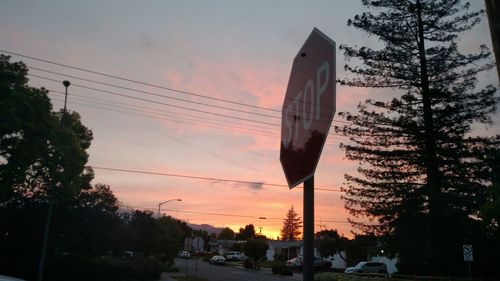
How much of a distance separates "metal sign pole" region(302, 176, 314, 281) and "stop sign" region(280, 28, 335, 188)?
0.23ft

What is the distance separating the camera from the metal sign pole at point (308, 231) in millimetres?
2559

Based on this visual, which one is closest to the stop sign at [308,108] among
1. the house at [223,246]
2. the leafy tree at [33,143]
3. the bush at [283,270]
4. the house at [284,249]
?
the leafy tree at [33,143]

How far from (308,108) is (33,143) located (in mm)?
27691

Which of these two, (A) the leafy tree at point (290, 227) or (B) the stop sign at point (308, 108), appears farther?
(A) the leafy tree at point (290, 227)

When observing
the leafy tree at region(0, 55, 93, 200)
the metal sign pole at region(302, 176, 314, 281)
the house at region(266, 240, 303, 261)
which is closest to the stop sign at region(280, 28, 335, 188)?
the metal sign pole at region(302, 176, 314, 281)

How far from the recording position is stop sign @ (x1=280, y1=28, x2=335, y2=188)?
8.44 ft

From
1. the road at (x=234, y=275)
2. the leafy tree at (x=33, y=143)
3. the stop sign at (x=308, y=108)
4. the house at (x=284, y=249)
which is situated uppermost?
the leafy tree at (x=33, y=143)

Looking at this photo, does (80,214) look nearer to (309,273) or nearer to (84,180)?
(84,180)

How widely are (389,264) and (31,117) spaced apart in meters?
54.0

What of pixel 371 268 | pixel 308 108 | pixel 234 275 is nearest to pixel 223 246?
pixel 371 268

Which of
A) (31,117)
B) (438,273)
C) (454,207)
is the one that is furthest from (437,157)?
(31,117)

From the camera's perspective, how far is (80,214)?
35.4 meters

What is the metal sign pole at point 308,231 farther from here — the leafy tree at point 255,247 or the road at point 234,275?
the leafy tree at point 255,247

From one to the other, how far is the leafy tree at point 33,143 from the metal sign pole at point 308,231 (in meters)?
26.0
